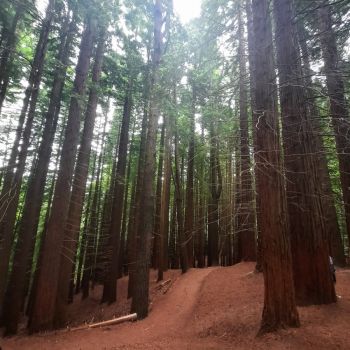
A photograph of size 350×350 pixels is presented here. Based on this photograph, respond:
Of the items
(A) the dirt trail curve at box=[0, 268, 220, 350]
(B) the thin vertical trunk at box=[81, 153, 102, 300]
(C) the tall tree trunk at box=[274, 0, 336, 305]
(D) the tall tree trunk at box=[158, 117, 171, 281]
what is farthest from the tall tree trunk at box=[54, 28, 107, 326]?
(B) the thin vertical trunk at box=[81, 153, 102, 300]

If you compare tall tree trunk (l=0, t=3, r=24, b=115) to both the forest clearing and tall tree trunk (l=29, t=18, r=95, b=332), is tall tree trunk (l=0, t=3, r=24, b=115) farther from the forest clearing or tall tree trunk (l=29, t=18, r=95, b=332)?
tall tree trunk (l=29, t=18, r=95, b=332)

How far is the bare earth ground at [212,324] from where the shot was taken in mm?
5113

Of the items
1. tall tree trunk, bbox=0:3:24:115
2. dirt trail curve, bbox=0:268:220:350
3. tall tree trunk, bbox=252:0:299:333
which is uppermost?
tall tree trunk, bbox=0:3:24:115

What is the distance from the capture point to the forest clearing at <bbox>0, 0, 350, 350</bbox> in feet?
18.9

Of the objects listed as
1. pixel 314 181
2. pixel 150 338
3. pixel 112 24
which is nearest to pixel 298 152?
pixel 314 181

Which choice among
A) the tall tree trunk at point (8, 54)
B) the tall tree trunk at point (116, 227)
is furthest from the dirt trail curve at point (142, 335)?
the tall tree trunk at point (8, 54)

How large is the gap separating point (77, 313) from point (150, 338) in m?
10.8

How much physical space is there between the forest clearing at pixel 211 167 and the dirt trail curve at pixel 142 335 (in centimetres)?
8

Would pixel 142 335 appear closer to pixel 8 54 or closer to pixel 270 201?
pixel 270 201

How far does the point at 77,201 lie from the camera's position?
39.1 feet

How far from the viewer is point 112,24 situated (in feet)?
40.4

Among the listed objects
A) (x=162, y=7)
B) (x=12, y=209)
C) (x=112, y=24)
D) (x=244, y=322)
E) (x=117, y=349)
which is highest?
(x=162, y=7)

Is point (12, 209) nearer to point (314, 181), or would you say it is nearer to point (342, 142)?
point (314, 181)

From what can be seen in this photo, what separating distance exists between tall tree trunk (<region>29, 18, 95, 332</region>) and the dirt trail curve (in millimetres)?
736
